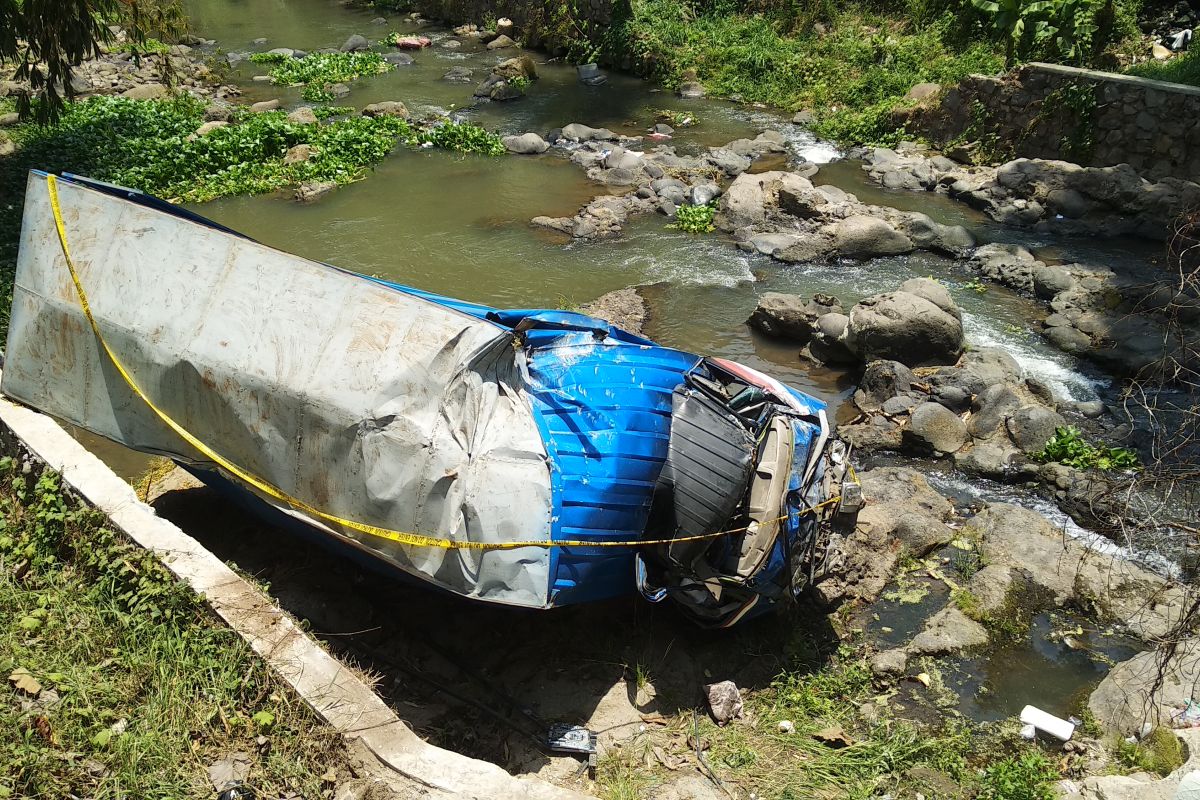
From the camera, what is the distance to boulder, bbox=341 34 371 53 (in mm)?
22781

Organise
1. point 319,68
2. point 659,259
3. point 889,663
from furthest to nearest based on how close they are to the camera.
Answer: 1. point 319,68
2. point 659,259
3. point 889,663

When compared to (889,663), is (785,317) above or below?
above

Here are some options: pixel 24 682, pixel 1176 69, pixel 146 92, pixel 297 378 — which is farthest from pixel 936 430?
pixel 146 92


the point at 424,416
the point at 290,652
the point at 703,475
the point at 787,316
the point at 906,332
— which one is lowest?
the point at 787,316

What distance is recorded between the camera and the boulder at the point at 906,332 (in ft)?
30.9

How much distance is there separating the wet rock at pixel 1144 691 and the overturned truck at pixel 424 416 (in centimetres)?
195

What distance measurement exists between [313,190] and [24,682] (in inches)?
438

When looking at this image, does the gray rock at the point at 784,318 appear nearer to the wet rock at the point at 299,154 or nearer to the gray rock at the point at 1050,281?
the gray rock at the point at 1050,281

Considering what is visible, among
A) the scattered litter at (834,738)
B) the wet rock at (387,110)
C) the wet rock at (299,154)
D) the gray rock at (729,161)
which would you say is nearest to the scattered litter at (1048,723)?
the scattered litter at (834,738)

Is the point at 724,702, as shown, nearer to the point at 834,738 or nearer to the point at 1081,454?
the point at 834,738

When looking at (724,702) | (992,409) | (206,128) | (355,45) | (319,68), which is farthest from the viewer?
(355,45)

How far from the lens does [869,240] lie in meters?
12.0

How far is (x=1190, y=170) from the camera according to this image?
13.0 meters

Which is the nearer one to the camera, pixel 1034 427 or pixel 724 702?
pixel 724 702
